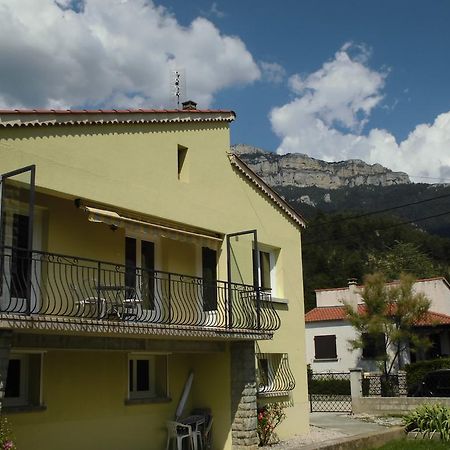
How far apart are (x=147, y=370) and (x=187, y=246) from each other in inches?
126

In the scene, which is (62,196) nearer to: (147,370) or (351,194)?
(147,370)

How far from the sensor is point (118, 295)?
41.5 ft

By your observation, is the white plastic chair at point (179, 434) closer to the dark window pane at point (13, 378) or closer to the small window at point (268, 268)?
the dark window pane at point (13, 378)

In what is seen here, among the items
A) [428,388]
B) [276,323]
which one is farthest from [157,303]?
[428,388]

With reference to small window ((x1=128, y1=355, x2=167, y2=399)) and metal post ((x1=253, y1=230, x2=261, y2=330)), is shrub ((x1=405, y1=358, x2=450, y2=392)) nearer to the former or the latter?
metal post ((x1=253, y1=230, x2=261, y2=330))

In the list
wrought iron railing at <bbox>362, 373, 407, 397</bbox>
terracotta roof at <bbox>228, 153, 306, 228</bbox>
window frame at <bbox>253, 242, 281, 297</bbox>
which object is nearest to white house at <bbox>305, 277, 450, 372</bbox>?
wrought iron railing at <bbox>362, 373, 407, 397</bbox>

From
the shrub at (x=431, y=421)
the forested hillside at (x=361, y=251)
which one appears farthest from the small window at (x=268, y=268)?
the forested hillside at (x=361, y=251)

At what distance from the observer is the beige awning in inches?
476

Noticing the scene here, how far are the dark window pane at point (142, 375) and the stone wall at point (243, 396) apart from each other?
2118 mm

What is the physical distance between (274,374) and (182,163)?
6839 millimetres

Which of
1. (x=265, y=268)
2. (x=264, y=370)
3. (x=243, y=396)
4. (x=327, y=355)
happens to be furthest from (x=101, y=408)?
(x=327, y=355)

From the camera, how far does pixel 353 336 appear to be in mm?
36375

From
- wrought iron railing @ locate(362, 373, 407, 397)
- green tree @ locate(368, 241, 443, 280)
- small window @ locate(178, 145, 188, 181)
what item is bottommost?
wrought iron railing @ locate(362, 373, 407, 397)

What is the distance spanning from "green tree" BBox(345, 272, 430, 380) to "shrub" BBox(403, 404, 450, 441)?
42.1ft
